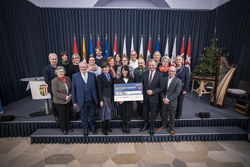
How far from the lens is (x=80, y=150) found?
2.48m

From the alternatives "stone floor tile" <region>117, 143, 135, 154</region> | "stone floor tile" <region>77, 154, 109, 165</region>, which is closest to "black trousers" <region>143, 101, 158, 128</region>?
"stone floor tile" <region>117, 143, 135, 154</region>

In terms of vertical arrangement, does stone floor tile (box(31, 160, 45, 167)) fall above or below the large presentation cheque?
below

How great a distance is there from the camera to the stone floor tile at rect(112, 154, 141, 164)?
218cm

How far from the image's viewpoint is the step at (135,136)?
8.68ft

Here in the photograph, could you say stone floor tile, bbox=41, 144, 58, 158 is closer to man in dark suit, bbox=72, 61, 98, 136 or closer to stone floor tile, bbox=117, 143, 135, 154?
man in dark suit, bbox=72, 61, 98, 136

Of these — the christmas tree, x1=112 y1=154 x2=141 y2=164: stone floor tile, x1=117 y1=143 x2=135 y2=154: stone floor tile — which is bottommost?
x1=112 y1=154 x2=141 y2=164: stone floor tile

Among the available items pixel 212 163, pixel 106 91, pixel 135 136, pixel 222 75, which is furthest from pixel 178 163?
pixel 222 75

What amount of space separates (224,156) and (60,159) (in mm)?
3199

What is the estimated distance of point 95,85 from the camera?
2.41 m

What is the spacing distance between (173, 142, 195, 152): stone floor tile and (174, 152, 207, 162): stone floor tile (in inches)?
4.1

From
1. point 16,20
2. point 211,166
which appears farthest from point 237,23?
point 16,20

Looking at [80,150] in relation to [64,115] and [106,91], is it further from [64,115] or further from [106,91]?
[106,91]

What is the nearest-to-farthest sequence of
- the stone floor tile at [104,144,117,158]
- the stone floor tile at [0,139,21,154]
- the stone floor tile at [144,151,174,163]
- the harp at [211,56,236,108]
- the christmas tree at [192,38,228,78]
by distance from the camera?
the stone floor tile at [144,151,174,163] → the stone floor tile at [104,144,117,158] → the stone floor tile at [0,139,21,154] → the harp at [211,56,236,108] → the christmas tree at [192,38,228,78]

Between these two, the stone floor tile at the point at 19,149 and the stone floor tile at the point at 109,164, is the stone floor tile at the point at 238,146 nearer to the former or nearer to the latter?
the stone floor tile at the point at 109,164
